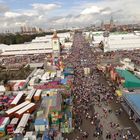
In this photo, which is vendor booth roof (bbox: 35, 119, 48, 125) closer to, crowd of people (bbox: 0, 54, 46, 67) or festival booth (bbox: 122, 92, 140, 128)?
festival booth (bbox: 122, 92, 140, 128)

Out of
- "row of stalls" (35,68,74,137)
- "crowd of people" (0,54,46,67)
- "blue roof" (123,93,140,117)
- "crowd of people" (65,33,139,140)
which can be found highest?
"blue roof" (123,93,140,117)

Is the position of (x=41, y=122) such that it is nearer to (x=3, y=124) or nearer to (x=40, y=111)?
(x=40, y=111)

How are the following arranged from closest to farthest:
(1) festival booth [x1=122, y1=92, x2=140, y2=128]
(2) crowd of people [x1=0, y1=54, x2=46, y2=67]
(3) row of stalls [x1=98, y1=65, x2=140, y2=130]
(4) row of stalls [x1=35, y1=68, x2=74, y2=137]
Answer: (4) row of stalls [x1=35, y1=68, x2=74, y2=137]
(1) festival booth [x1=122, y1=92, x2=140, y2=128]
(3) row of stalls [x1=98, y1=65, x2=140, y2=130]
(2) crowd of people [x1=0, y1=54, x2=46, y2=67]

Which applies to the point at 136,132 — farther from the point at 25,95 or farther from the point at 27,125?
the point at 25,95

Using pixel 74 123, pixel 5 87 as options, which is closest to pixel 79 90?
pixel 5 87

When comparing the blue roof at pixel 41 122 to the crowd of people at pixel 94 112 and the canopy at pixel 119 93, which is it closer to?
the crowd of people at pixel 94 112

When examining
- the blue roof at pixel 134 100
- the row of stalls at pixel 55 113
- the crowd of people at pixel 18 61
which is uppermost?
the blue roof at pixel 134 100

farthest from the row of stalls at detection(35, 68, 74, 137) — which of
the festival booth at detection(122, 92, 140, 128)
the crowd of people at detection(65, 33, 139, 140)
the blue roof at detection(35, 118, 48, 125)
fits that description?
the festival booth at detection(122, 92, 140, 128)

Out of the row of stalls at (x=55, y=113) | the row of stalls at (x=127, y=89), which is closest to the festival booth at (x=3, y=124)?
the row of stalls at (x=55, y=113)
